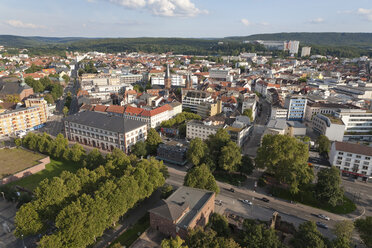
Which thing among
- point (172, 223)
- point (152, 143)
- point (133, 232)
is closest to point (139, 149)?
point (152, 143)

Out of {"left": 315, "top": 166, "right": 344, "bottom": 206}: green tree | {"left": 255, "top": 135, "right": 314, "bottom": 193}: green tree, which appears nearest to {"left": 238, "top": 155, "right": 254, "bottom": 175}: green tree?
{"left": 255, "top": 135, "right": 314, "bottom": 193}: green tree

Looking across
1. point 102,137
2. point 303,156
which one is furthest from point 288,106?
point 102,137

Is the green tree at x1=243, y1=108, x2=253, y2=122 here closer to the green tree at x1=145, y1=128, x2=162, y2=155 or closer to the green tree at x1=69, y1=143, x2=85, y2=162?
the green tree at x1=145, y1=128, x2=162, y2=155

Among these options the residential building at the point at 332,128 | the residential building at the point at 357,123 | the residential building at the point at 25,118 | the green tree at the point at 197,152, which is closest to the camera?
the green tree at the point at 197,152

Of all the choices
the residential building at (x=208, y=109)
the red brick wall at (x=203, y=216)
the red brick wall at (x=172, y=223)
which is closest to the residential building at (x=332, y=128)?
the residential building at (x=208, y=109)

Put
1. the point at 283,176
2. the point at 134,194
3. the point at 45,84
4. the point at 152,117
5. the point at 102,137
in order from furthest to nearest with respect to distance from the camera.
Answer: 1. the point at 45,84
2. the point at 152,117
3. the point at 102,137
4. the point at 283,176
5. the point at 134,194

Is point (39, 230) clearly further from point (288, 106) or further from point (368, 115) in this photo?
point (368, 115)

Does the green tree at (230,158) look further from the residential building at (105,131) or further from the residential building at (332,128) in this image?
the residential building at (332,128)
